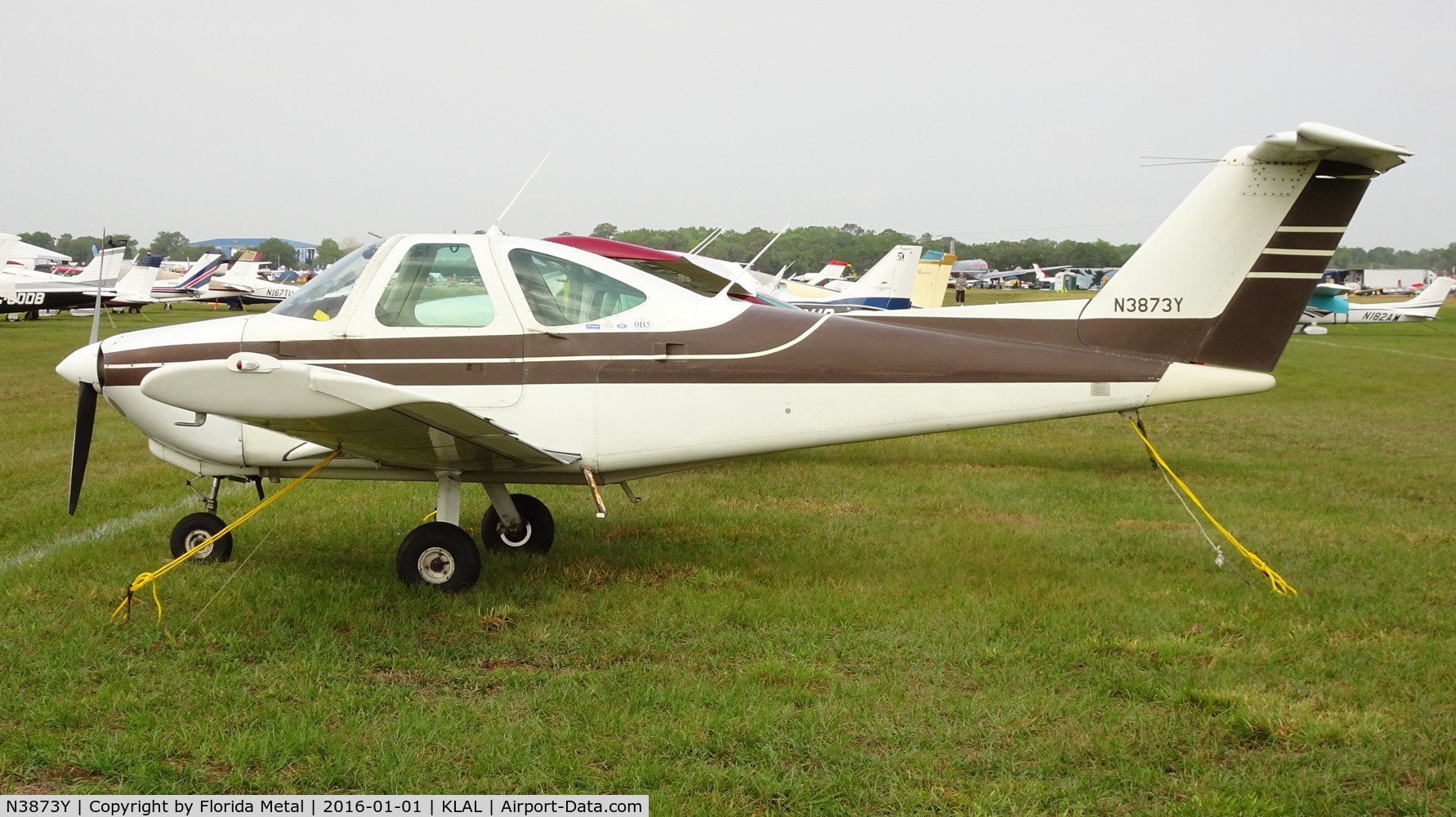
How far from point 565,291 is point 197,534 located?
2585 millimetres

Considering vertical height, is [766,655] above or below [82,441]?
below

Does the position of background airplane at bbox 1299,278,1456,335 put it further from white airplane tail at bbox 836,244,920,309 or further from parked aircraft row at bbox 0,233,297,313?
parked aircraft row at bbox 0,233,297,313

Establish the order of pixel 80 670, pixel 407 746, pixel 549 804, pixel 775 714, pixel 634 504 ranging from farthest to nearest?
1. pixel 634 504
2. pixel 80 670
3. pixel 775 714
4. pixel 407 746
5. pixel 549 804

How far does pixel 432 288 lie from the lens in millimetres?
5691

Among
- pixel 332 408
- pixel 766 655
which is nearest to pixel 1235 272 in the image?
pixel 766 655

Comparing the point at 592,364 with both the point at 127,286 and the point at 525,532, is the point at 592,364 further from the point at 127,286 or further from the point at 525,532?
the point at 127,286

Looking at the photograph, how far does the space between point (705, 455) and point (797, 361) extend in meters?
0.70

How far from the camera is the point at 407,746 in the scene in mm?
3752

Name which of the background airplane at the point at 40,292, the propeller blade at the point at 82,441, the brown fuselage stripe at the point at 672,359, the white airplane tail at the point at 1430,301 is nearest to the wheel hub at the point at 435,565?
the brown fuselage stripe at the point at 672,359

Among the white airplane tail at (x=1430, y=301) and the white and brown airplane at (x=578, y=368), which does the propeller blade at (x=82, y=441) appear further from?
the white airplane tail at (x=1430, y=301)

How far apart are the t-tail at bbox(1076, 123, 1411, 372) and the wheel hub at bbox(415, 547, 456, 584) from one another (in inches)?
147

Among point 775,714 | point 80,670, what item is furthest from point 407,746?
point 80,670

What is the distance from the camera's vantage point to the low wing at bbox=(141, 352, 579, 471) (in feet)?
13.7

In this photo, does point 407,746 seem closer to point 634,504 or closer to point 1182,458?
point 634,504
